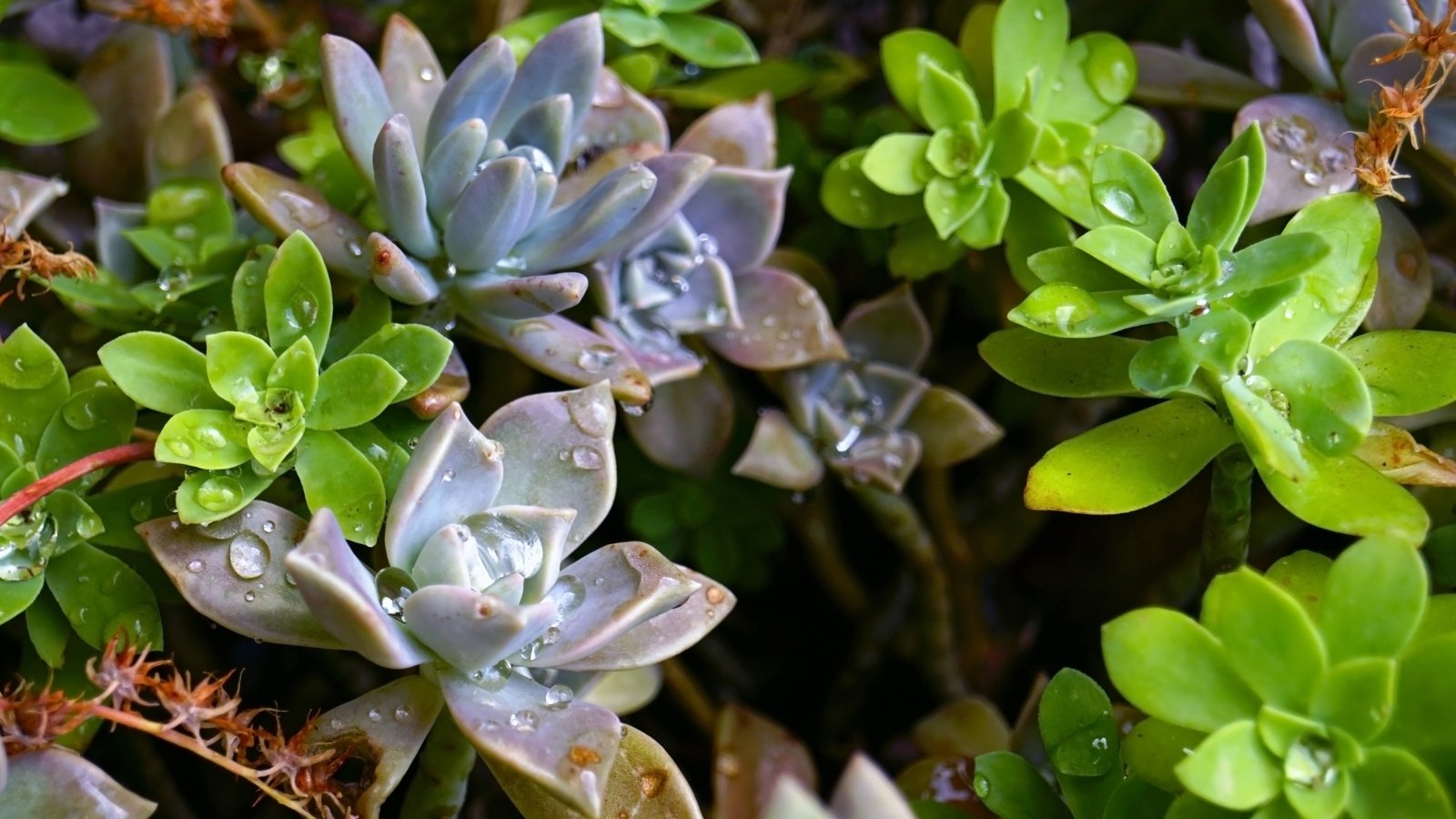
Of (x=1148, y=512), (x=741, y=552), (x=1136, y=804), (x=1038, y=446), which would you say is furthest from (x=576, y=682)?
(x=1148, y=512)

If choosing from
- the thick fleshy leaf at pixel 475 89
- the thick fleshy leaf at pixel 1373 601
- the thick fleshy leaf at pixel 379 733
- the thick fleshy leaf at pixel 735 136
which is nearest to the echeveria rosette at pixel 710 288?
the thick fleshy leaf at pixel 735 136

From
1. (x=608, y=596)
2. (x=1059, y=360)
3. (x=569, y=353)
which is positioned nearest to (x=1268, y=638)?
(x=1059, y=360)

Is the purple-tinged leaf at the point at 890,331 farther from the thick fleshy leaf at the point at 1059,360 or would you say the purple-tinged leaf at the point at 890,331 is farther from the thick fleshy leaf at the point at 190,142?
the thick fleshy leaf at the point at 190,142

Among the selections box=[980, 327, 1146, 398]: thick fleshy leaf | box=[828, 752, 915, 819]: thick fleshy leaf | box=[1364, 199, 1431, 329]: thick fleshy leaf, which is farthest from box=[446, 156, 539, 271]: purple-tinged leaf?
box=[1364, 199, 1431, 329]: thick fleshy leaf

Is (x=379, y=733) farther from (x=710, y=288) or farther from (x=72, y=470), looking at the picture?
(x=710, y=288)

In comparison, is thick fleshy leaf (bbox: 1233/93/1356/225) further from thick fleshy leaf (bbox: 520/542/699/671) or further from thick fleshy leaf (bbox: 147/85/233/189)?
thick fleshy leaf (bbox: 147/85/233/189)
